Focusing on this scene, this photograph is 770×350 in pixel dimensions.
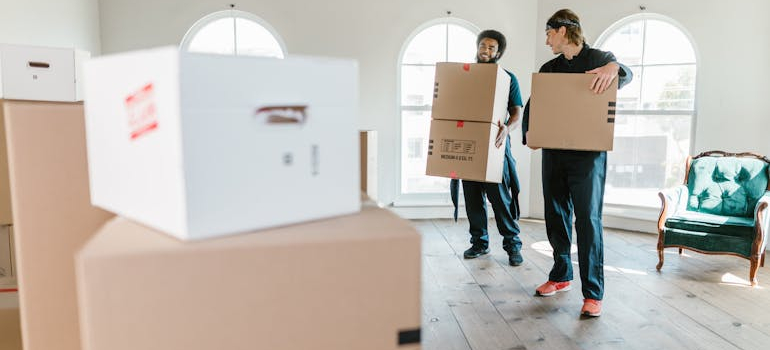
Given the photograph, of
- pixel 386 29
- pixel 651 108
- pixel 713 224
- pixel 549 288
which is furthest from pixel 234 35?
pixel 713 224

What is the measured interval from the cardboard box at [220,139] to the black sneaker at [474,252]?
119 inches

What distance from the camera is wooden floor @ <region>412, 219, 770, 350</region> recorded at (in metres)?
2.53

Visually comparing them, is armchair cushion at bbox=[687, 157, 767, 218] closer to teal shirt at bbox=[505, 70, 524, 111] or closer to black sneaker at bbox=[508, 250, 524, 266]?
black sneaker at bbox=[508, 250, 524, 266]

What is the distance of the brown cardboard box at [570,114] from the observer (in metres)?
2.52

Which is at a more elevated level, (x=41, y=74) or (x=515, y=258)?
(x=41, y=74)

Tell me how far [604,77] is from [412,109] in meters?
3.06

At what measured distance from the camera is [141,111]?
87 centimetres

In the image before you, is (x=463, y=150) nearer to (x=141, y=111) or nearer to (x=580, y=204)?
(x=580, y=204)

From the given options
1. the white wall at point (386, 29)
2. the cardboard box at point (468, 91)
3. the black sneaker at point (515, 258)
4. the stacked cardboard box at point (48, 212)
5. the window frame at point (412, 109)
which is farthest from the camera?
the window frame at point (412, 109)

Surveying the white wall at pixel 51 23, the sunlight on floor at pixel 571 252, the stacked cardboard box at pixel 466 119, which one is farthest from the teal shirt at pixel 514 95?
the white wall at pixel 51 23

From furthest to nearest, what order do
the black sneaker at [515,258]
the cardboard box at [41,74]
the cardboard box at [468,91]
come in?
the black sneaker at [515,258], the cardboard box at [468,91], the cardboard box at [41,74]

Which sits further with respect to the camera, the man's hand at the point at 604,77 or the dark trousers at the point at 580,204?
the dark trousers at the point at 580,204

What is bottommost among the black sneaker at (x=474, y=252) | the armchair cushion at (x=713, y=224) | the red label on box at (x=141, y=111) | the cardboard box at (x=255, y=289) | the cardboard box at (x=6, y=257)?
the black sneaker at (x=474, y=252)

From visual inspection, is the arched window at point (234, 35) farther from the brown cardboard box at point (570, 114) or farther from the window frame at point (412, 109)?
the brown cardboard box at point (570, 114)
